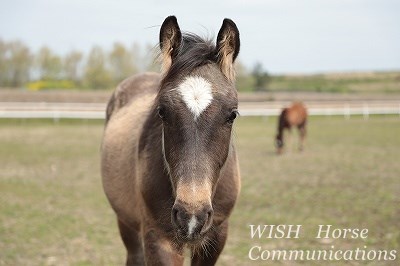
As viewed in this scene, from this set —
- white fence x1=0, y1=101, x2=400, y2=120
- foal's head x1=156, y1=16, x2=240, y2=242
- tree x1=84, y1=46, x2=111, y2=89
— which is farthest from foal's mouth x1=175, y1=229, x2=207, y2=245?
tree x1=84, y1=46, x2=111, y2=89

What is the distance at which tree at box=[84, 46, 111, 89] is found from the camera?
131 feet

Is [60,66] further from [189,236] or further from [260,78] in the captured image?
[189,236]

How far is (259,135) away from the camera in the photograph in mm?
22641

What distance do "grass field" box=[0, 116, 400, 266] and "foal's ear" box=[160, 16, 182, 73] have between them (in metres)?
1.73

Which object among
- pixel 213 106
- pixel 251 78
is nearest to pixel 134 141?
pixel 213 106

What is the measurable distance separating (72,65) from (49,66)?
8.17 ft

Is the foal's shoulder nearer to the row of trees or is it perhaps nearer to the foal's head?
the foal's head

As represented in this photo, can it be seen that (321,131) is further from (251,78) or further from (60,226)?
(251,78)

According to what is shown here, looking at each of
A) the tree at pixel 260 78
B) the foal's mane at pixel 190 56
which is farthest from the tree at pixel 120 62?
the foal's mane at pixel 190 56

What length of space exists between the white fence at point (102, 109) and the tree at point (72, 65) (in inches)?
549

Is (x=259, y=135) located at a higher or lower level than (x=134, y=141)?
lower

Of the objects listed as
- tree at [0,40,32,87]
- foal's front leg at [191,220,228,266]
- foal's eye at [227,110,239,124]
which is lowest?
tree at [0,40,32,87]

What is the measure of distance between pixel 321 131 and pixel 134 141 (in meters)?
21.0

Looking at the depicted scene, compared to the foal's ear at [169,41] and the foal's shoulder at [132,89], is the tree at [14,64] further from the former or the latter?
the foal's ear at [169,41]
